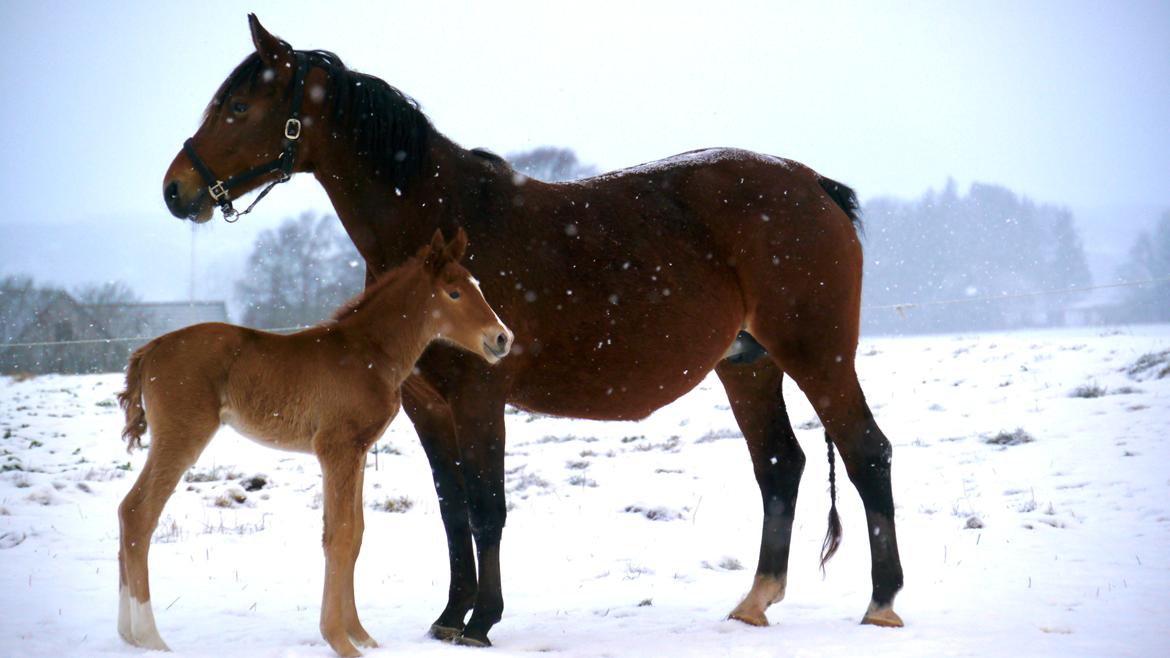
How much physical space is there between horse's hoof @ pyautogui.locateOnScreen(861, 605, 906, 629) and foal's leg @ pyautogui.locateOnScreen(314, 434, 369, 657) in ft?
8.35

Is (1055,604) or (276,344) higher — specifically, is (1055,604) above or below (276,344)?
below

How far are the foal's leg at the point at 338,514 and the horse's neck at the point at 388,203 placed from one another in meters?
1.01

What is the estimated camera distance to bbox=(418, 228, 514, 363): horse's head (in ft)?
12.7

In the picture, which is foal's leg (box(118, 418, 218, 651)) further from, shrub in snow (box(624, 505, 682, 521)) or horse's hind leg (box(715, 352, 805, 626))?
shrub in snow (box(624, 505, 682, 521))

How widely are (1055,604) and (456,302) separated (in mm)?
3515

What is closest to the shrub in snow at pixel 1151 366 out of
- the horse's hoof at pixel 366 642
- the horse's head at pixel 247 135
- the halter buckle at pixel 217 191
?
the horse's hoof at pixel 366 642

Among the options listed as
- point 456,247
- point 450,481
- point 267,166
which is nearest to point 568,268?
point 456,247

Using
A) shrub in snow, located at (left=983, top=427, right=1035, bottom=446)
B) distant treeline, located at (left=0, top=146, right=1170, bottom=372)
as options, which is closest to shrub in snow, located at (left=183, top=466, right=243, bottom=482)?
distant treeline, located at (left=0, top=146, right=1170, bottom=372)

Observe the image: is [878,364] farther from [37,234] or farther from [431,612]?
[37,234]

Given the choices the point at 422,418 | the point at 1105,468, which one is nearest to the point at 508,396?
the point at 422,418

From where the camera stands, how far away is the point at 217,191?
13.1 feet

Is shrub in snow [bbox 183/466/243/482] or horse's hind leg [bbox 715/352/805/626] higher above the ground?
horse's hind leg [bbox 715/352/805/626]

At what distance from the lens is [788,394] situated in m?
13.0

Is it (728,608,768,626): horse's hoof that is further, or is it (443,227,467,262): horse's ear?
(728,608,768,626): horse's hoof
